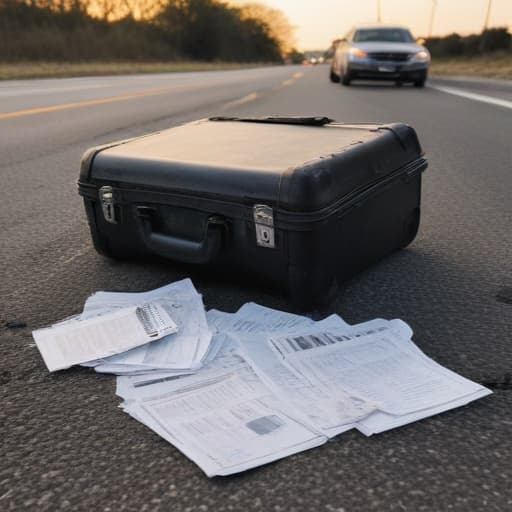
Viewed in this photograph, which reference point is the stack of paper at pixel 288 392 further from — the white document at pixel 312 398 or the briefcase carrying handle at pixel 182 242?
the briefcase carrying handle at pixel 182 242

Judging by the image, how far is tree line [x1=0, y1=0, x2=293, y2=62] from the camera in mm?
30172

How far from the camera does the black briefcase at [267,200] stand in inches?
62.4

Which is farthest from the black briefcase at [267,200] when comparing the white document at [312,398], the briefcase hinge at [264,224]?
the white document at [312,398]

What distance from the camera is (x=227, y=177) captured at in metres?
1.66

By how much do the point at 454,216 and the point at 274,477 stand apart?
1.93 metres

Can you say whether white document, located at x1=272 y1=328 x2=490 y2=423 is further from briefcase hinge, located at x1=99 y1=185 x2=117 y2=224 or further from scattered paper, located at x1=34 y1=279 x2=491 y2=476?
briefcase hinge, located at x1=99 y1=185 x2=117 y2=224

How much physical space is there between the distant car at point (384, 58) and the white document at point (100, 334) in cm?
1017

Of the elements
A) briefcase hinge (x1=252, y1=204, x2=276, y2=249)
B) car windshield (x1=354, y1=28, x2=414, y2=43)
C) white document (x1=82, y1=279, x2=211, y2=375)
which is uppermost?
briefcase hinge (x1=252, y1=204, x2=276, y2=249)

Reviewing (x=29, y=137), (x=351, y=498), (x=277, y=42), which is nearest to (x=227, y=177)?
(x=351, y=498)

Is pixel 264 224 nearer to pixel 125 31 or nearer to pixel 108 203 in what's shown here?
pixel 108 203

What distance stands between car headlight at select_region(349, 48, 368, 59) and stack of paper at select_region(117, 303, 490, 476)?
33.6ft

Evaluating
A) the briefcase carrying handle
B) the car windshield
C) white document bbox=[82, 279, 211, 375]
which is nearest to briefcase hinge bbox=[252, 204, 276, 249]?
the briefcase carrying handle

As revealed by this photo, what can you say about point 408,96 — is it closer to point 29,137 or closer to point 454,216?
point 29,137

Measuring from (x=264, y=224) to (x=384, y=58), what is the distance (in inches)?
397
